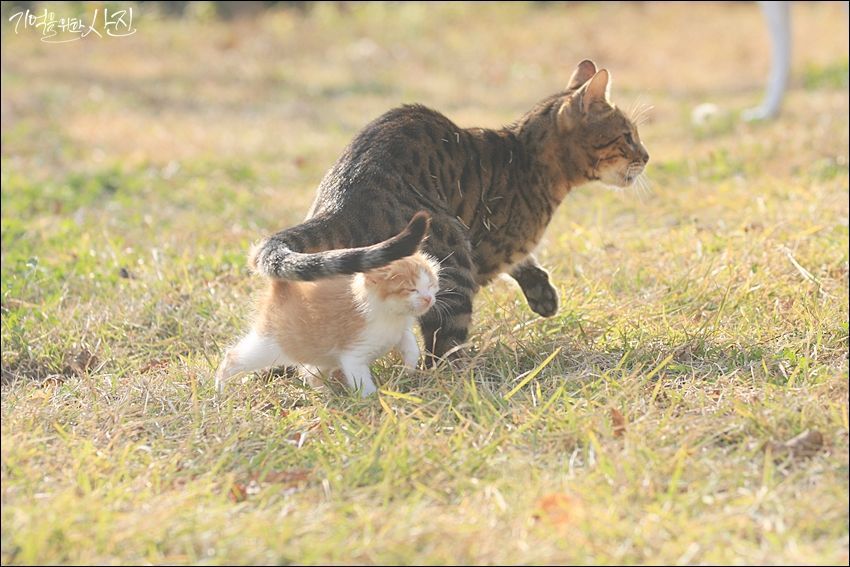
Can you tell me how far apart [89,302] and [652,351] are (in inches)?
99.2

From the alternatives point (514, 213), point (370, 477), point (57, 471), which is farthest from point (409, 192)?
point (57, 471)

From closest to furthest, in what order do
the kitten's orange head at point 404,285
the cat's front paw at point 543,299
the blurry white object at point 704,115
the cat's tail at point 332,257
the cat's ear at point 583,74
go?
the cat's tail at point 332,257, the kitten's orange head at point 404,285, the cat's front paw at point 543,299, the cat's ear at point 583,74, the blurry white object at point 704,115

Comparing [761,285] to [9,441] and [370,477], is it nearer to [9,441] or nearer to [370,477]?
[370,477]

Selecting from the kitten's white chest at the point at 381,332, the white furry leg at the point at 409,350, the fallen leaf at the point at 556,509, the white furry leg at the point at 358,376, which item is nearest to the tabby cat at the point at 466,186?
the white furry leg at the point at 409,350

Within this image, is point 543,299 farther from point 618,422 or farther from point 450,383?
point 618,422

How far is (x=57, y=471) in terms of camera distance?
2.94 meters

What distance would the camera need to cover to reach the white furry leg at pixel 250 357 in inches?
145

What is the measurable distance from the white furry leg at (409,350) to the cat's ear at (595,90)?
4.28ft

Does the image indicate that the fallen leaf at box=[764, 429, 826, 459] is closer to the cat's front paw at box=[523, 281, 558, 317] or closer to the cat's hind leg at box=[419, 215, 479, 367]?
the cat's hind leg at box=[419, 215, 479, 367]

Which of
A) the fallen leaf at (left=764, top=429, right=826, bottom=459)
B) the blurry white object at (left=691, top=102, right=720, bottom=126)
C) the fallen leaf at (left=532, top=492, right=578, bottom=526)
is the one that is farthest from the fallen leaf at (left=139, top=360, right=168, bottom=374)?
the blurry white object at (left=691, top=102, right=720, bottom=126)

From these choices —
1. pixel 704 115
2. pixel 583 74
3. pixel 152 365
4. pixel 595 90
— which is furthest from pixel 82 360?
pixel 704 115

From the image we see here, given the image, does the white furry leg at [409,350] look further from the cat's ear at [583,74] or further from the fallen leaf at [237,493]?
the cat's ear at [583,74]

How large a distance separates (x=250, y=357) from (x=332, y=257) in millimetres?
670

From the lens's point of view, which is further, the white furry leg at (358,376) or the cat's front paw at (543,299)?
the cat's front paw at (543,299)
